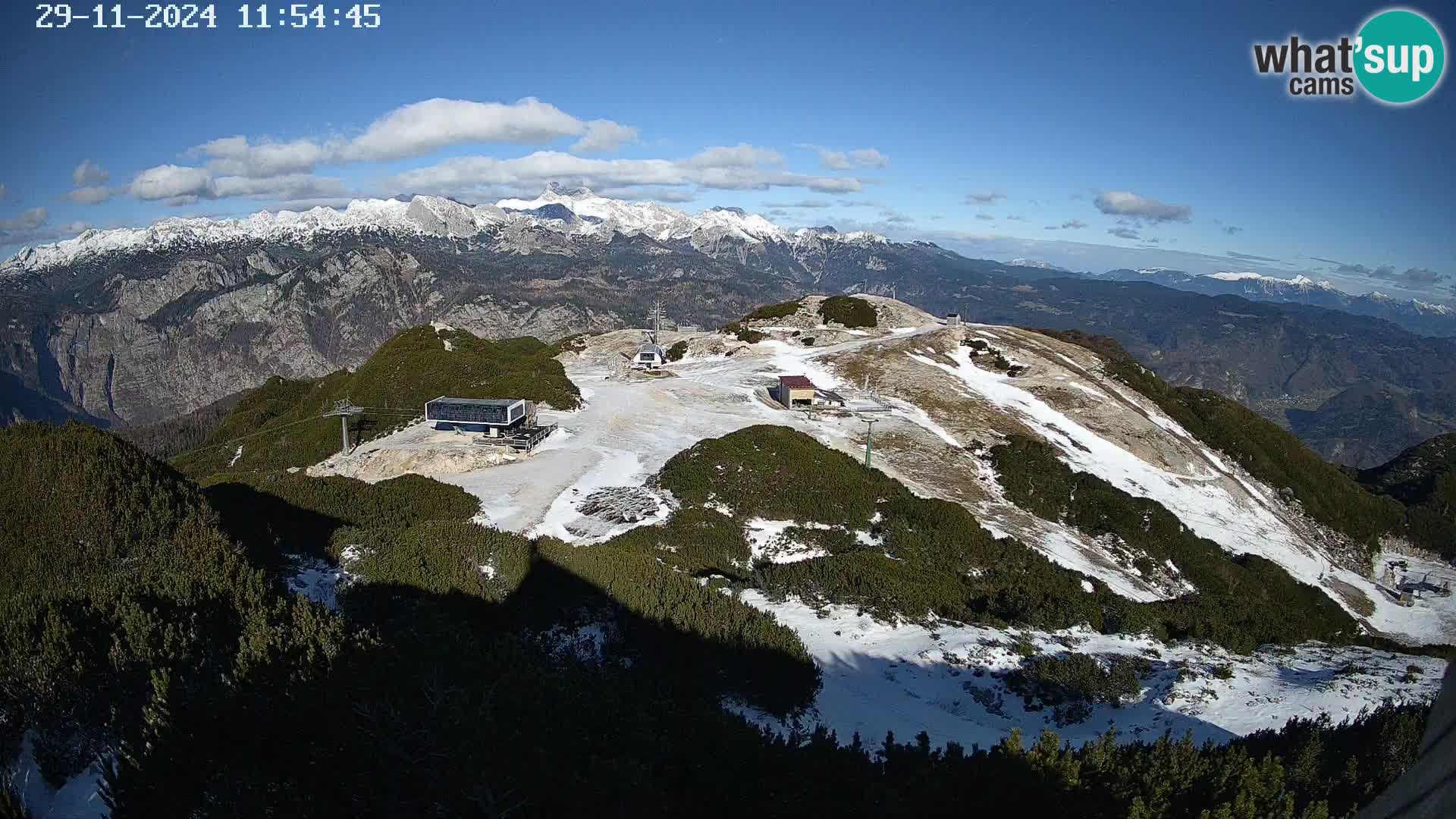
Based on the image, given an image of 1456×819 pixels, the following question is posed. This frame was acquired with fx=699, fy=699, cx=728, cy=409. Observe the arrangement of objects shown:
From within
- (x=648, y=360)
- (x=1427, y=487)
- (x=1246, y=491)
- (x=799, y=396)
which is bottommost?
(x=1427, y=487)

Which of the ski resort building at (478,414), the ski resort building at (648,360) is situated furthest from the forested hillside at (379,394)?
the ski resort building at (648,360)

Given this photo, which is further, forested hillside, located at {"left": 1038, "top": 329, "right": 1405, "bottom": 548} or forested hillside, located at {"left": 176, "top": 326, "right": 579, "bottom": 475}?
forested hillside, located at {"left": 1038, "top": 329, "right": 1405, "bottom": 548}

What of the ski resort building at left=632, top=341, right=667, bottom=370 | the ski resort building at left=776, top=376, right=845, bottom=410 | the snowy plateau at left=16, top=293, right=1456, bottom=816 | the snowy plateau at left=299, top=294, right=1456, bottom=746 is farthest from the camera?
the ski resort building at left=632, top=341, right=667, bottom=370

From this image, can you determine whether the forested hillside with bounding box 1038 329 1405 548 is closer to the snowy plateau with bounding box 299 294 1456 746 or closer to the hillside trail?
the snowy plateau with bounding box 299 294 1456 746

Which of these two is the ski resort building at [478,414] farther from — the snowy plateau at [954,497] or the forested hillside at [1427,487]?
the forested hillside at [1427,487]

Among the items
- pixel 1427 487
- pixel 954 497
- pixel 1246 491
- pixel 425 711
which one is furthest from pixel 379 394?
pixel 1427 487

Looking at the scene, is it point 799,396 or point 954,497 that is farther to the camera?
point 799,396

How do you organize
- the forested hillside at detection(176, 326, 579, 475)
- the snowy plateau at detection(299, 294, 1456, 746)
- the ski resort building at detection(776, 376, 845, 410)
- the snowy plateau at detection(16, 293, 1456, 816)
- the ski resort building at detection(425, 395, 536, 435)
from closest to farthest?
the snowy plateau at detection(16, 293, 1456, 816) < the snowy plateau at detection(299, 294, 1456, 746) < the ski resort building at detection(425, 395, 536, 435) < the forested hillside at detection(176, 326, 579, 475) < the ski resort building at detection(776, 376, 845, 410)

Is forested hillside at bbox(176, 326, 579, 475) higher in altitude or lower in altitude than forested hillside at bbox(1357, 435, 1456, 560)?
higher

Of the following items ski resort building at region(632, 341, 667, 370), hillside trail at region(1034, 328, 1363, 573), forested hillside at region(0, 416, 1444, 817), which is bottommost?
hillside trail at region(1034, 328, 1363, 573)

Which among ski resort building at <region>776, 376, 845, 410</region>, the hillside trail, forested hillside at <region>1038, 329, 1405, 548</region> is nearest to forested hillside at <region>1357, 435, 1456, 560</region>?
forested hillside at <region>1038, 329, 1405, 548</region>

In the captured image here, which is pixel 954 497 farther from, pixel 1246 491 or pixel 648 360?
pixel 648 360

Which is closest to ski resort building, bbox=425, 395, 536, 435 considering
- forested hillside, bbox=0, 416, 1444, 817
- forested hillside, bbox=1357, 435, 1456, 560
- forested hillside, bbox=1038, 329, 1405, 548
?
forested hillside, bbox=0, 416, 1444, 817
